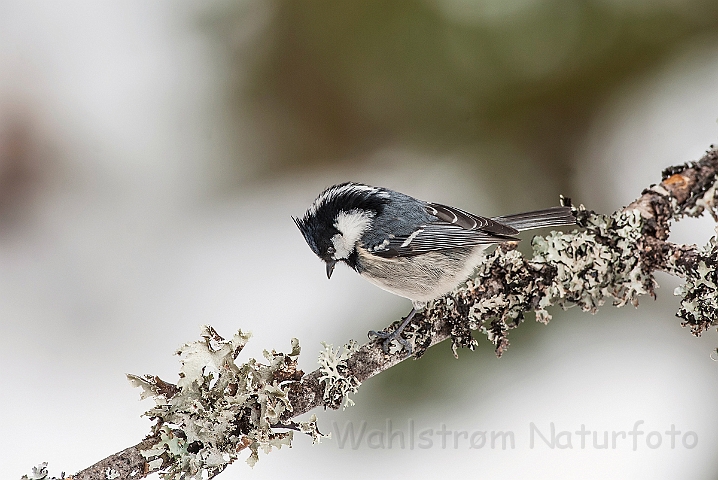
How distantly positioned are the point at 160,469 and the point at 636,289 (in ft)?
3.01

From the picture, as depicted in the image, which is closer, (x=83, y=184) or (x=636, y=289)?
(x=636, y=289)

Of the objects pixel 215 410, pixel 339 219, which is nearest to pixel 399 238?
pixel 339 219

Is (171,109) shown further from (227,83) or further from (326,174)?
(326,174)

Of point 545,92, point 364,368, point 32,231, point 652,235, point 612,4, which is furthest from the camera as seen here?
point 32,231

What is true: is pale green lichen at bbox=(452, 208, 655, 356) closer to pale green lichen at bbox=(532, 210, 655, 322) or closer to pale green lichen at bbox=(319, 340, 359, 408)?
pale green lichen at bbox=(532, 210, 655, 322)

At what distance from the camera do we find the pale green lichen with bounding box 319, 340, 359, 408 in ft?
3.13

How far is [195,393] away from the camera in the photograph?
2.85 ft

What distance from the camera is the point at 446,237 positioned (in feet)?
4.05

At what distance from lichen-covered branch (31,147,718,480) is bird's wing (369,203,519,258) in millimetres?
48

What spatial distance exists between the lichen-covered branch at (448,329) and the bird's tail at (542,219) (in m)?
0.04

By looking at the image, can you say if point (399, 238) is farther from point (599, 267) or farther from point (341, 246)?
point (599, 267)

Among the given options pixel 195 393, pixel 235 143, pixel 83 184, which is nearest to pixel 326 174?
pixel 235 143

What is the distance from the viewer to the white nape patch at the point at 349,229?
3.87ft

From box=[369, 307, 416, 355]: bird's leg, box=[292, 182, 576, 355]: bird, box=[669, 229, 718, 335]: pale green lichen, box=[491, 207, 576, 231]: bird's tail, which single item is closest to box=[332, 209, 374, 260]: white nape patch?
box=[292, 182, 576, 355]: bird
